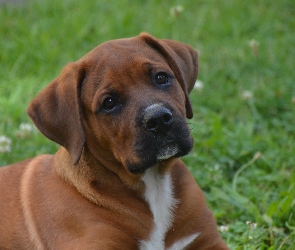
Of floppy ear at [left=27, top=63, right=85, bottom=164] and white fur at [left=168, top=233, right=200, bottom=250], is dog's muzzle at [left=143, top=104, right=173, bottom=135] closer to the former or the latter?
floppy ear at [left=27, top=63, right=85, bottom=164]

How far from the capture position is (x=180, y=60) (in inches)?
207

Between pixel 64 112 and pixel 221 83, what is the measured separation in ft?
12.7

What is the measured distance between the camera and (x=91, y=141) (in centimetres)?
496

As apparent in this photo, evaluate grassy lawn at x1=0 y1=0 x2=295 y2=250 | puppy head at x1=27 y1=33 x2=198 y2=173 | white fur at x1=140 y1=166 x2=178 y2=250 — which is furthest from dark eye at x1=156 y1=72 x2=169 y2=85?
grassy lawn at x1=0 y1=0 x2=295 y2=250

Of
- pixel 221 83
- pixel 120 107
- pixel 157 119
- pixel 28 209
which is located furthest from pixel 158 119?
pixel 221 83

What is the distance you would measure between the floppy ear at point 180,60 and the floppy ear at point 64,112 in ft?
1.92

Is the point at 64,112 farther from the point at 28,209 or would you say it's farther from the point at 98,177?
the point at 28,209

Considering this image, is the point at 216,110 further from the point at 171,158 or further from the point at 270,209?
the point at 171,158

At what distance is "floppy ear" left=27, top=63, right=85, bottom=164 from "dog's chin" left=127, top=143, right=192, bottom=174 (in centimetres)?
40

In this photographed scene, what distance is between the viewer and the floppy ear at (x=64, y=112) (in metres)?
4.84

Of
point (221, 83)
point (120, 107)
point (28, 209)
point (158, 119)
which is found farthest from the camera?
point (221, 83)

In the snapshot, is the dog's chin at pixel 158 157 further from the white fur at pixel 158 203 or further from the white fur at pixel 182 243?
the white fur at pixel 182 243

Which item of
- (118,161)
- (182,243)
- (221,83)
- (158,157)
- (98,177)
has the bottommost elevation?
(221,83)

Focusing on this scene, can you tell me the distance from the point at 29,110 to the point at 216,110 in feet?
11.1
